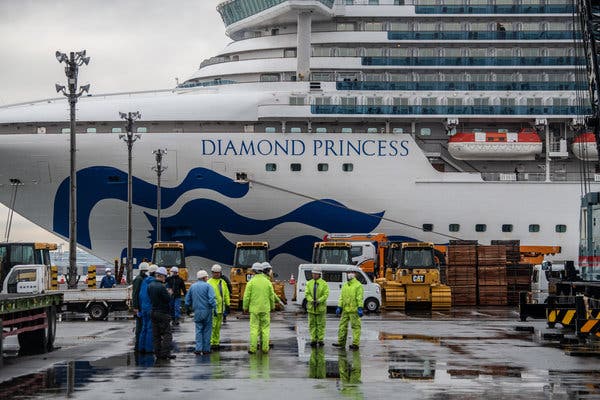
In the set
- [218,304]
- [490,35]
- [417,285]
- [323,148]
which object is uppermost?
[490,35]

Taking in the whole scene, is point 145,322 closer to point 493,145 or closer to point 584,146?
point 493,145

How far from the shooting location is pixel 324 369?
1711cm

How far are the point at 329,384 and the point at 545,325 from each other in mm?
14509

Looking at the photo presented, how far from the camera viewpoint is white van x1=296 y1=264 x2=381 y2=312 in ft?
113

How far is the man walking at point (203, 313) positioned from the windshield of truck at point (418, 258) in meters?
18.2

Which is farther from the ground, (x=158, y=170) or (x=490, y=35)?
(x=490, y=35)

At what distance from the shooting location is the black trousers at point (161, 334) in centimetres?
1889

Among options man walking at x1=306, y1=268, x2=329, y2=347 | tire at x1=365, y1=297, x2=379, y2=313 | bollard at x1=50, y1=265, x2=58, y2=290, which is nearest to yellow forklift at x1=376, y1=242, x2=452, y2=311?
tire at x1=365, y1=297, x2=379, y2=313

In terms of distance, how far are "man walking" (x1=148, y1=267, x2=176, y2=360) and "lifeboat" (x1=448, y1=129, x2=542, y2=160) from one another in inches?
1353

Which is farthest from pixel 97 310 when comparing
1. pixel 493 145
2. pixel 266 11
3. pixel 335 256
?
pixel 493 145

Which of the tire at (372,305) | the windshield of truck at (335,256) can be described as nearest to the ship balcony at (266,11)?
the windshield of truck at (335,256)

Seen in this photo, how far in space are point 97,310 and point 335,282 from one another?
23.8 feet

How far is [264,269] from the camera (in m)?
21.4

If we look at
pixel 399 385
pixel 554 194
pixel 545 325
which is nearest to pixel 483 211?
pixel 554 194
